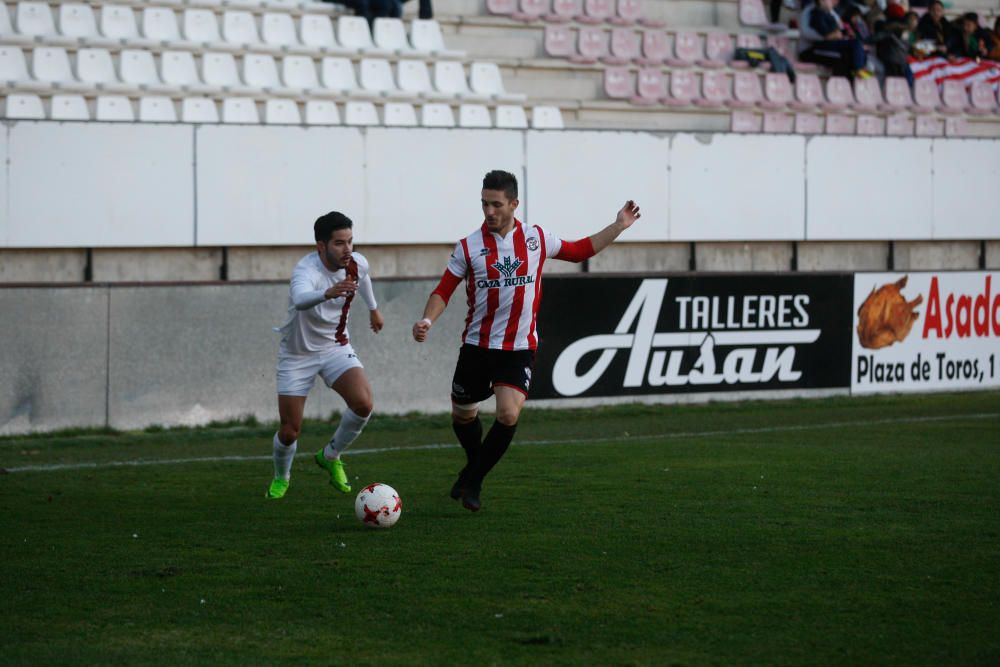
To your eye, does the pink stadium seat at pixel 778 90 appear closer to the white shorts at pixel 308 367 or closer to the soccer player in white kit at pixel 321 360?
the soccer player in white kit at pixel 321 360

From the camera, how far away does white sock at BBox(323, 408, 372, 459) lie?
9586 mm

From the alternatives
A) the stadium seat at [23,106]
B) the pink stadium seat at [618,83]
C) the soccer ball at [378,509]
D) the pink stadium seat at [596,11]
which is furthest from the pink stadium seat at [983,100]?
the soccer ball at [378,509]

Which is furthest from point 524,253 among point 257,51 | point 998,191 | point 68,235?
point 998,191

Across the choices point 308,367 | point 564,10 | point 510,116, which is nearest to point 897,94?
point 564,10

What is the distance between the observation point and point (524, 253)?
29.3ft

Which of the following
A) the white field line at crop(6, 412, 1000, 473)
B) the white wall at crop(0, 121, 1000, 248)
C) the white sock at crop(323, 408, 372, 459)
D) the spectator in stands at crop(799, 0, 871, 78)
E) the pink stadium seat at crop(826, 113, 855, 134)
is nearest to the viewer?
the white sock at crop(323, 408, 372, 459)

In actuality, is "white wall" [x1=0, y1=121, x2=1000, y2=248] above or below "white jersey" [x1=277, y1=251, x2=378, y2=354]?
above

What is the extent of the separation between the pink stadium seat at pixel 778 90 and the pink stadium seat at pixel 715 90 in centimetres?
78

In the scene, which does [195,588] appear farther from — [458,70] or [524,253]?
[458,70]

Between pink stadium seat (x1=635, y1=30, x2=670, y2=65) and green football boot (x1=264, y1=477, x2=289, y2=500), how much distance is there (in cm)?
1425

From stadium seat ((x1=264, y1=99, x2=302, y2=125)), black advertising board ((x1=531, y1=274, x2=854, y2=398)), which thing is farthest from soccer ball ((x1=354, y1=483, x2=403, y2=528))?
stadium seat ((x1=264, y1=99, x2=302, y2=125))

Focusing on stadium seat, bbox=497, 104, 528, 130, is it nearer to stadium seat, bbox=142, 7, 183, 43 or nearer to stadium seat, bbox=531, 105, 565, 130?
stadium seat, bbox=531, 105, 565, 130

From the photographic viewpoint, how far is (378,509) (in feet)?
26.8

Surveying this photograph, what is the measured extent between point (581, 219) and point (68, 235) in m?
5.82
